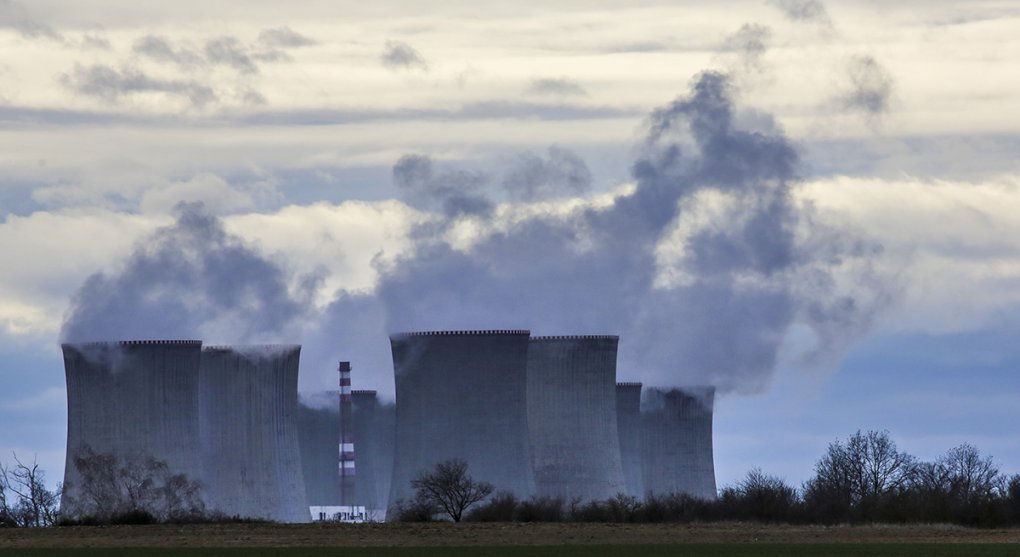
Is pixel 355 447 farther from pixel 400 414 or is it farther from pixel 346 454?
pixel 400 414

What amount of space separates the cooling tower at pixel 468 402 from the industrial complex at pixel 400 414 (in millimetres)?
27

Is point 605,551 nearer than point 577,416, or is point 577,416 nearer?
point 605,551

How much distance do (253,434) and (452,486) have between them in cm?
540

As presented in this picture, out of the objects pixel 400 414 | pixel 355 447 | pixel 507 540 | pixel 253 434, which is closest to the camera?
pixel 507 540

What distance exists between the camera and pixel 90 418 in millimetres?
41250

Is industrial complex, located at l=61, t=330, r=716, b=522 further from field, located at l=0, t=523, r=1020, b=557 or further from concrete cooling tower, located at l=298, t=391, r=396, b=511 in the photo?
field, located at l=0, t=523, r=1020, b=557

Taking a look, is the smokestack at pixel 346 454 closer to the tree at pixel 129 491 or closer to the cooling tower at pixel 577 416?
the cooling tower at pixel 577 416

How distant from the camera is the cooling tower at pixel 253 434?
45.3 meters

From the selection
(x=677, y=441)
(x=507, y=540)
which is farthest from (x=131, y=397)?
(x=677, y=441)

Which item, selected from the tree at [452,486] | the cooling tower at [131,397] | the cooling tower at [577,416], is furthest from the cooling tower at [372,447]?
the cooling tower at [131,397]

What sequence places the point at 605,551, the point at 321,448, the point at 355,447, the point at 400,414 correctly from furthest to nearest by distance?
the point at 355,447, the point at 321,448, the point at 400,414, the point at 605,551

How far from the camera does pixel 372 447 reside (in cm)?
5844

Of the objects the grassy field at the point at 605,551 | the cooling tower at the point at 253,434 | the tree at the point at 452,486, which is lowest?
the grassy field at the point at 605,551

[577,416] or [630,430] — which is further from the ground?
[630,430]
